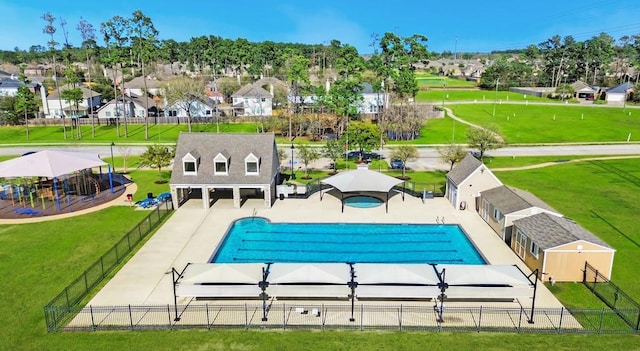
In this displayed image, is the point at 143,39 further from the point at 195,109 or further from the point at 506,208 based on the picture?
the point at 506,208

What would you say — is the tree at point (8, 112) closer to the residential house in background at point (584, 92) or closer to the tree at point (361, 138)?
the tree at point (361, 138)

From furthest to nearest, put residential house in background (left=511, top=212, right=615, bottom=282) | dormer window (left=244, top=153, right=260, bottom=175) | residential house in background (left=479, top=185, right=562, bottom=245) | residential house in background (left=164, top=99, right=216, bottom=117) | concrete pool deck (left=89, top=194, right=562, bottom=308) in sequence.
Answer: residential house in background (left=164, top=99, right=216, bottom=117) → dormer window (left=244, top=153, right=260, bottom=175) → residential house in background (left=479, top=185, right=562, bottom=245) → residential house in background (left=511, top=212, right=615, bottom=282) → concrete pool deck (left=89, top=194, right=562, bottom=308)

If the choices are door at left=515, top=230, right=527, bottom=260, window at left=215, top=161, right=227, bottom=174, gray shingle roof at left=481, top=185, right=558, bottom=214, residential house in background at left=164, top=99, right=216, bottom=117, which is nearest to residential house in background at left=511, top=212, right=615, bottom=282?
door at left=515, top=230, right=527, bottom=260

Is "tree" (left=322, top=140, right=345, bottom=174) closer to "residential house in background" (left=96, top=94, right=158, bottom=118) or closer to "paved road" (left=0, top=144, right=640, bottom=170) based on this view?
"paved road" (left=0, top=144, right=640, bottom=170)

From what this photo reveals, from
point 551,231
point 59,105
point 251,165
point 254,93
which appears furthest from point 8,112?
point 551,231

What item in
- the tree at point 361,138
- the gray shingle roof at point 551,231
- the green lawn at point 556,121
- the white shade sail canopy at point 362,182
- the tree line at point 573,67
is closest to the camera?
the gray shingle roof at point 551,231

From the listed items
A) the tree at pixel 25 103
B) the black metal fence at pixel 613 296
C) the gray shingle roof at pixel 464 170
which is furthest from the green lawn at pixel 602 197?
the tree at pixel 25 103

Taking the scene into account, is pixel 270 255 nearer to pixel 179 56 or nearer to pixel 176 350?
pixel 176 350
